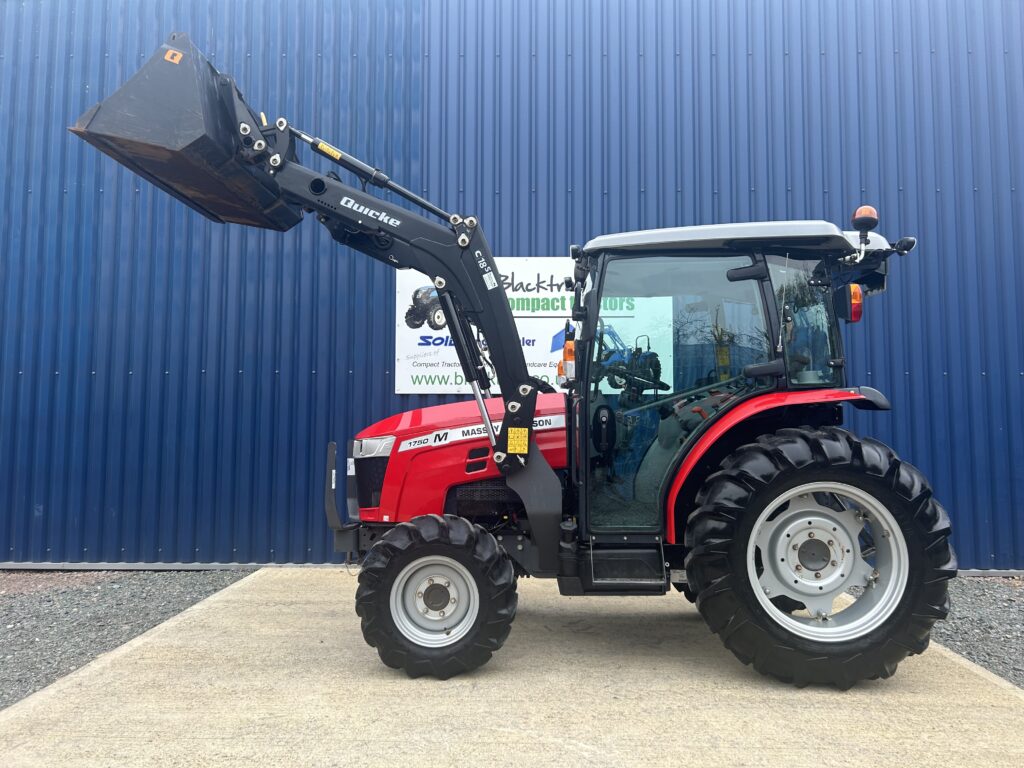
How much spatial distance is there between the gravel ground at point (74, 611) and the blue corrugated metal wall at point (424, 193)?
0.33m

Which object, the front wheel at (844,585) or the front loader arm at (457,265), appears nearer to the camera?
the front wheel at (844,585)

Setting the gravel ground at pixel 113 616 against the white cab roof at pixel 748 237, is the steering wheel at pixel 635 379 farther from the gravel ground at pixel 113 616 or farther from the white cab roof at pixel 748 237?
the gravel ground at pixel 113 616

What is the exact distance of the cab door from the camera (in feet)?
11.4

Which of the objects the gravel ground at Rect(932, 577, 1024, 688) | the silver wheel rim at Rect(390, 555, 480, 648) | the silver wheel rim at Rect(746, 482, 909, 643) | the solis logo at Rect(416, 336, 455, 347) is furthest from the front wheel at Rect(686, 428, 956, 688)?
the solis logo at Rect(416, 336, 455, 347)

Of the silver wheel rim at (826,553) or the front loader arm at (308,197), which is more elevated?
the front loader arm at (308,197)

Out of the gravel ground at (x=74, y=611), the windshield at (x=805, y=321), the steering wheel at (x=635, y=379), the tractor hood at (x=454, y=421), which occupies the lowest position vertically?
the gravel ground at (x=74, y=611)

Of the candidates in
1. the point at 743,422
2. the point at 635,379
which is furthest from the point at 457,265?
the point at 743,422

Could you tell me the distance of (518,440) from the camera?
139 inches

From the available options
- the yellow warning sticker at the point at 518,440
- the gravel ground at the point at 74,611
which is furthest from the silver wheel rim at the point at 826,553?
the gravel ground at the point at 74,611

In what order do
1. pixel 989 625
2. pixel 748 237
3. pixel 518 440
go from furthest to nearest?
1. pixel 989 625
2. pixel 518 440
3. pixel 748 237

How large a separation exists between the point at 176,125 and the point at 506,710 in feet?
10.6

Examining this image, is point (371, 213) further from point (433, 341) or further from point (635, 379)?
point (433, 341)

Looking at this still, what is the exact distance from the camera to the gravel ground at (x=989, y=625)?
377 centimetres

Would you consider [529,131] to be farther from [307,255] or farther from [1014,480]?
[1014,480]
